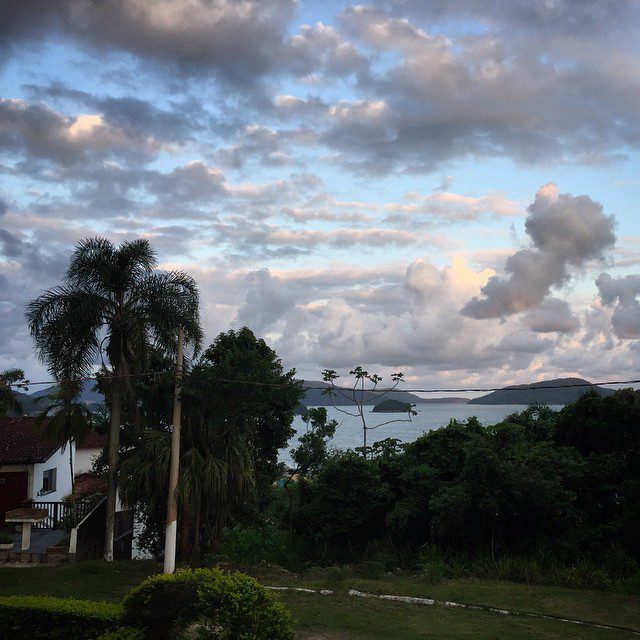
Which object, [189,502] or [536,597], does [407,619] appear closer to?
[536,597]

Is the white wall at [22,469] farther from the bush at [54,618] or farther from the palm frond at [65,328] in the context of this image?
the bush at [54,618]

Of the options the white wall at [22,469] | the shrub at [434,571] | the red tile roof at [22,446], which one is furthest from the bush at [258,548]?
the white wall at [22,469]

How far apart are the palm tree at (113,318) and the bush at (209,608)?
43.8 feet

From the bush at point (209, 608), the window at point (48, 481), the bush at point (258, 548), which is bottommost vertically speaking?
the bush at point (258, 548)

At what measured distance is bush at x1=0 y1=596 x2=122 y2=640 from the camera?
1216 cm

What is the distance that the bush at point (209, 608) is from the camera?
10.1 metres

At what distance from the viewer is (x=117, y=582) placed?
20.8 metres

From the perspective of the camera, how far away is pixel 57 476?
128 feet

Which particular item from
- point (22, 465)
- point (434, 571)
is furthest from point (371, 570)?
point (22, 465)

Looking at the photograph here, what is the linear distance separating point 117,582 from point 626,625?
1462 cm

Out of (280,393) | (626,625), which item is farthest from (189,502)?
(626,625)

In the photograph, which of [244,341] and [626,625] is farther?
[244,341]

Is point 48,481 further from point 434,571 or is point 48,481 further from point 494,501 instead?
point 494,501

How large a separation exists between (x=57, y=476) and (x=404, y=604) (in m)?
28.2
